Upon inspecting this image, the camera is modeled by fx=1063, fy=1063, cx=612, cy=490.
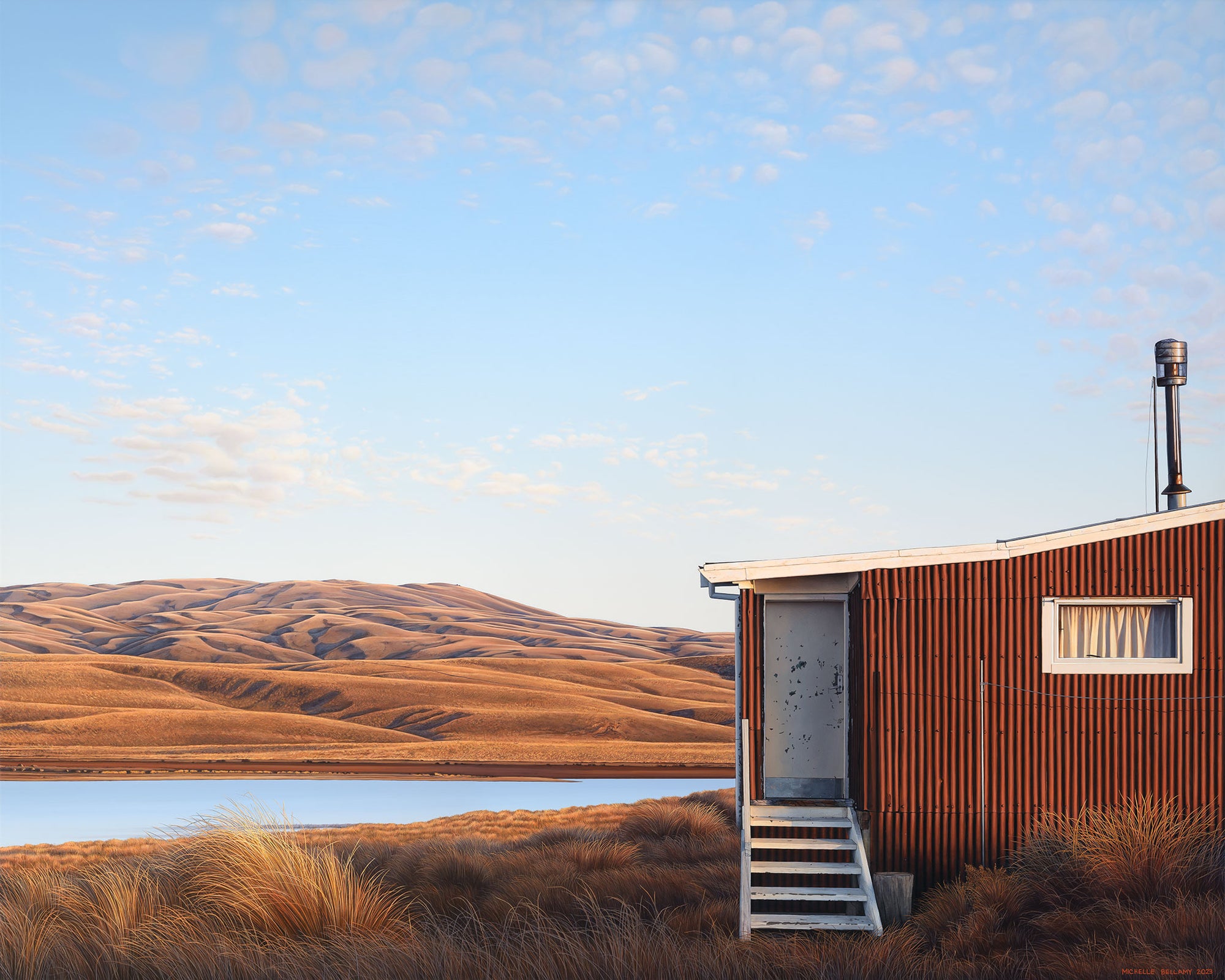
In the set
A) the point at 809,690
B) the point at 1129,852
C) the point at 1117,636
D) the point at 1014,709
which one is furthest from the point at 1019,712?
the point at 809,690

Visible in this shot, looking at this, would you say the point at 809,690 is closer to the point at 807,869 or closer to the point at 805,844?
the point at 805,844

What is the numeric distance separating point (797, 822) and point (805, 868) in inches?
29.4

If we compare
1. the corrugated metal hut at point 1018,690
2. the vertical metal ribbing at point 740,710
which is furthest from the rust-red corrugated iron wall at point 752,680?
the corrugated metal hut at point 1018,690

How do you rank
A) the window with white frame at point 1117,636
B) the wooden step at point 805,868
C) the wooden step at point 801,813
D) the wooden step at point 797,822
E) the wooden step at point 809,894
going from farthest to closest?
the wooden step at point 801,813
the wooden step at point 797,822
the window with white frame at point 1117,636
the wooden step at point 805,868
the wooden step at point 809,894

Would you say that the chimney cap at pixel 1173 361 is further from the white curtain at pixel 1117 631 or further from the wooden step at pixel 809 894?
the wooden step at pixel 809 894

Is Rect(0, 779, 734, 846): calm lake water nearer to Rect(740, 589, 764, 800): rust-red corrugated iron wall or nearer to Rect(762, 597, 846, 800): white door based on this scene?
Rect(762, 597, 846, 800): white door

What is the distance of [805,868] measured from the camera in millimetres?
11305

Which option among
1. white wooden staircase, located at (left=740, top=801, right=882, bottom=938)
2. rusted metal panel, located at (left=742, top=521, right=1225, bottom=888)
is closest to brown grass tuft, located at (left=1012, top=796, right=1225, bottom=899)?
rusted metal panel, located at (left=742, top=521, right=1225, bottom=888)

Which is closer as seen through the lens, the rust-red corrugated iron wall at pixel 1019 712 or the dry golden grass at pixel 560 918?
the dry golden grass at pixel 560 918

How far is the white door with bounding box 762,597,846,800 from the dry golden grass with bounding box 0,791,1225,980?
5.34ft

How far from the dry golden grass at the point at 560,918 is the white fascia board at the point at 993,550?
2.96 meters

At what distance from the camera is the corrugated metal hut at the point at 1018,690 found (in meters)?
11.6

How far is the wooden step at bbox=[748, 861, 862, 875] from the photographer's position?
438 inches

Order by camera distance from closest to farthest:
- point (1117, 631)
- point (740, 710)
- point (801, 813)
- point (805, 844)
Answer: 1. point (805, 844)
2. point (1117, 631)
3. point (801, 813)
4. point (740, 710)
